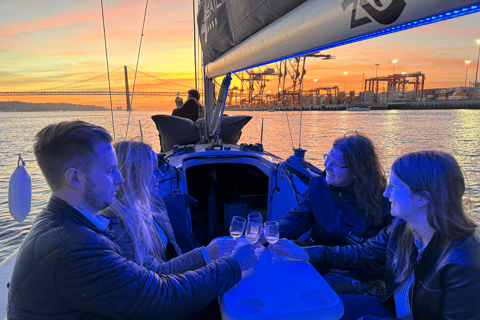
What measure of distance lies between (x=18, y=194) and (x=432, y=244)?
168 cm

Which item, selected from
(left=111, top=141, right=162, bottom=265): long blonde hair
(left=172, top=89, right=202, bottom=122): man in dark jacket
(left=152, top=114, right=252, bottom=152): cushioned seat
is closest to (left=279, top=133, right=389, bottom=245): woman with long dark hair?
(left=111, top=141, right=162, bottom=265): long blonde hair

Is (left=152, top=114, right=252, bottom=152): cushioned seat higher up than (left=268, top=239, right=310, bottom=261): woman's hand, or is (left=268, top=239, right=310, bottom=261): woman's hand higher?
(left=152, top=114, right=252, bottom=152): cushioned seat

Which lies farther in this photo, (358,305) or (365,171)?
(365,171)

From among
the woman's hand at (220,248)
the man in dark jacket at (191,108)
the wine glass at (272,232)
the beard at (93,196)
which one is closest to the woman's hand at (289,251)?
the wine glass at (272,232)

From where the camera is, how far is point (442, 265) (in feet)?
3.10

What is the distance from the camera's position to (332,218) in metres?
1.77

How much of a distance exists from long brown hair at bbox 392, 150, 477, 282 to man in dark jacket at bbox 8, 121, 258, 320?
2.57ft

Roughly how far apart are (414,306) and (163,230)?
108 cm

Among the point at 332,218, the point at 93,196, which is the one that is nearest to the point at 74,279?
the point at 93,196

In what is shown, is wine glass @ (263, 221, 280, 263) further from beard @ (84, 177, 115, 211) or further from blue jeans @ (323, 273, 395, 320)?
beard @ (84, 177, 115, 211)

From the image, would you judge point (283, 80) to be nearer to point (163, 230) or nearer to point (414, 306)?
point (163, 230)

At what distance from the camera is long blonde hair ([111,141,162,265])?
1.20 meters

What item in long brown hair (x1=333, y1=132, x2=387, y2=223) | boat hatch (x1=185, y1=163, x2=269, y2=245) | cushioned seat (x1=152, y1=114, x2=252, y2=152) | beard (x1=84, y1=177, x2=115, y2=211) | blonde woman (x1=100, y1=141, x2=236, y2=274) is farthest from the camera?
cushioned seat (x1=152, y1=114, x2=252, y2=152)

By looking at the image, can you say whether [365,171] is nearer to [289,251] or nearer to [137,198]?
[289,251]
